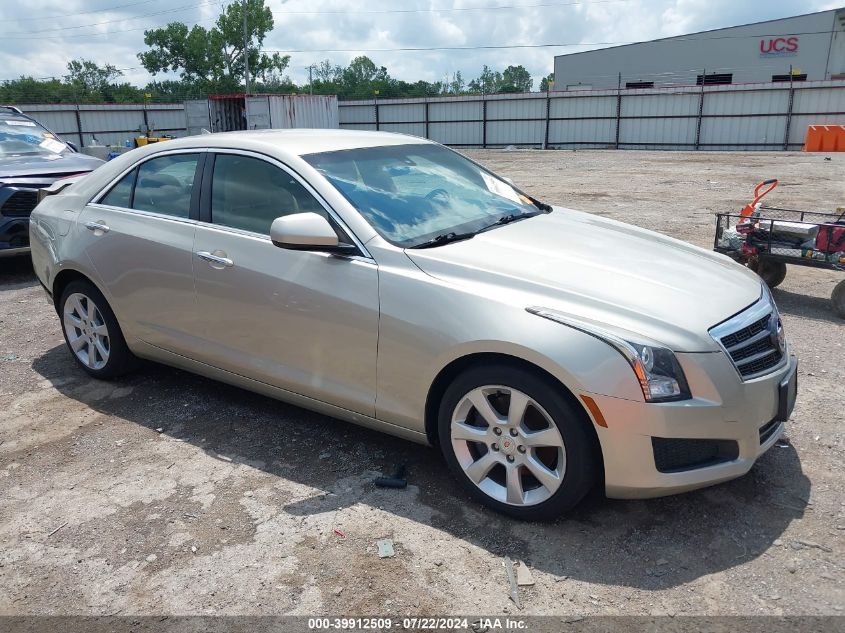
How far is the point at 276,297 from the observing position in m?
3.61

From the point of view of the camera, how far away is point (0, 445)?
13.4ft

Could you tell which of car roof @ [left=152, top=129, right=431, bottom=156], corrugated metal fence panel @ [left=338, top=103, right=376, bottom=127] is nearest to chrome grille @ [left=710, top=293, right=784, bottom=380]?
car roof @ [left=152, top=129, right=431, bottom=156]

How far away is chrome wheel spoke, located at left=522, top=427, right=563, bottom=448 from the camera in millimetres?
2893

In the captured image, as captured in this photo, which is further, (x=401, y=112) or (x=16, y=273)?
(x=401, y=112)

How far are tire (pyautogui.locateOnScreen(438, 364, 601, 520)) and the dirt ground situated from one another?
0.48 feet

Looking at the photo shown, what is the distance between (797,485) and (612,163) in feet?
70.4

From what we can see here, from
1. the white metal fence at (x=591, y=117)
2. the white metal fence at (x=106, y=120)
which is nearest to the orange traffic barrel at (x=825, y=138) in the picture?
the white metal fence at (x=591, y=117)

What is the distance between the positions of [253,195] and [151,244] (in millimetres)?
790

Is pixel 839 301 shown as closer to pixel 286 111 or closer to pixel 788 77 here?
pixel 286 111

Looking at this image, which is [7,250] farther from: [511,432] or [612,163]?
[612,163]

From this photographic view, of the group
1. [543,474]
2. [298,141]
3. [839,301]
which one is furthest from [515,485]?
[839,301]

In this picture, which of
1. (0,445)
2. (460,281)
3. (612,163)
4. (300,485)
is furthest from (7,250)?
(612,163)

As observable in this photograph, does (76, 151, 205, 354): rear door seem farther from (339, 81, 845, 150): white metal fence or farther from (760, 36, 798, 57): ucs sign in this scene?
(760, 36, 798, 57): ucs sign

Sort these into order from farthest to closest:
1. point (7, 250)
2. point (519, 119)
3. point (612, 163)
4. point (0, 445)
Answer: point (519, 119) < point (612, 163) < point (7, 250) < point (0, 445)
